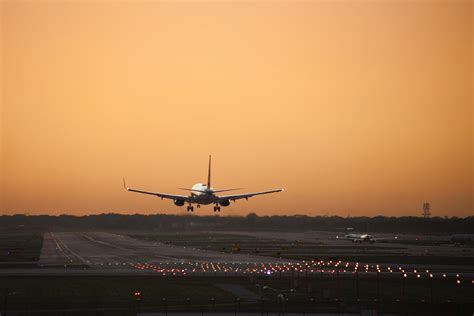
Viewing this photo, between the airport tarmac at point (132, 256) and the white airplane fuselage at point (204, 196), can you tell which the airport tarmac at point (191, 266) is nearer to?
the airport tarmac at point (132, 256)

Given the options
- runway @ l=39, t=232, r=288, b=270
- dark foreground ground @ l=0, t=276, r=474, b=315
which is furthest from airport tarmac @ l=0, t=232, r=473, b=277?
A: dark foreground ground @ l=0, t=276, r=474, b=315

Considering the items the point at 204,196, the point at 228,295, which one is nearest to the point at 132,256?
the point at 204,196

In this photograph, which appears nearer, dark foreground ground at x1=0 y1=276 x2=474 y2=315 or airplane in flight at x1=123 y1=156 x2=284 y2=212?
dark foreground ground at x1=0 y1=276 x2=474 y2=315

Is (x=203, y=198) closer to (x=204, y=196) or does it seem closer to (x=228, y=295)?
(x=204, y=196)

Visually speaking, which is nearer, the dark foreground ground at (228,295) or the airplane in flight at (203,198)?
the dark foreground ground at (228,295)

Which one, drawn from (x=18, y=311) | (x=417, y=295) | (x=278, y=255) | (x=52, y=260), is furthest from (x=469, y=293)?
(x=52, y=260)

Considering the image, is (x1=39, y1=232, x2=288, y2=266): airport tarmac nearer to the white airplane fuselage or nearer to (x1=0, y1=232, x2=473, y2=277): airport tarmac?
(x1=0, y1=232, x2=473, y2=277): airport tarmac

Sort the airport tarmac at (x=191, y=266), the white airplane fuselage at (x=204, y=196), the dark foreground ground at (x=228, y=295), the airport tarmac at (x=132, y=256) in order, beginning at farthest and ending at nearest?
the white airplane fuselage at (x=204, y=196)
the airport tarmac at (x=132, y=256)
the airport tarmac at (x=191, y=266)
the dark foreground ground at (x=228, y=295)

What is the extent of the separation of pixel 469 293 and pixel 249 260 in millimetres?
48435

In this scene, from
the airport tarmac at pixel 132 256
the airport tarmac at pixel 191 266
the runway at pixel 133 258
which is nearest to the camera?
the airport tarmac at pixel 191 266

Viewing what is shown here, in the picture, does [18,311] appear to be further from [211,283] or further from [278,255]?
[278,255]

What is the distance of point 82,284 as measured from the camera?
Result: 8938 cm

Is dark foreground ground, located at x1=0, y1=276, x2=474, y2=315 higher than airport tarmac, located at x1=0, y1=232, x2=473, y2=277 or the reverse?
the reverse

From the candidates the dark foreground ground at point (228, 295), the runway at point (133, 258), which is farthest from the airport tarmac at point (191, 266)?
the dark foreground ground at point (228, 295)
